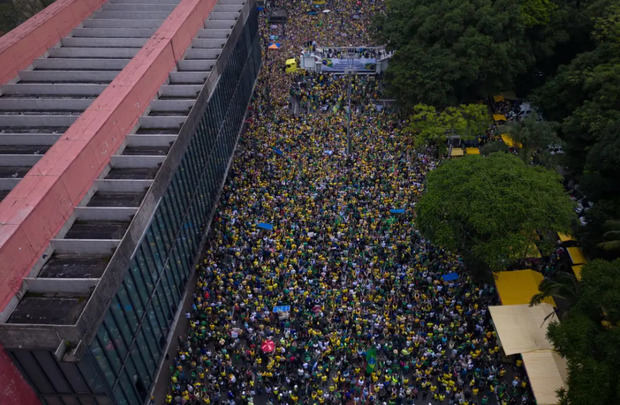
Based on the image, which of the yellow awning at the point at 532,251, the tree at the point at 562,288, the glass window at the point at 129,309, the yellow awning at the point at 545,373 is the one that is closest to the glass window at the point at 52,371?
the glass window at the point at 129,309

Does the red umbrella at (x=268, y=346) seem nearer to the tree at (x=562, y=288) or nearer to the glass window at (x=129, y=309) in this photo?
the glass window at (x=129, y=309)

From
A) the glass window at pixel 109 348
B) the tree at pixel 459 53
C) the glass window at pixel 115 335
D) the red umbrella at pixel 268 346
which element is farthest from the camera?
the tree at pixel 459 53

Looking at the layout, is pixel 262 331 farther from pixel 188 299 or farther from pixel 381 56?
pixel 381 56

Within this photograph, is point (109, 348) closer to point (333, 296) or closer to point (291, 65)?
point (333, 296)

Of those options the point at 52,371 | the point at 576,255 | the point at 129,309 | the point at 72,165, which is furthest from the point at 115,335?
the point at 576,255

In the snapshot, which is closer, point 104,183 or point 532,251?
point 104,183

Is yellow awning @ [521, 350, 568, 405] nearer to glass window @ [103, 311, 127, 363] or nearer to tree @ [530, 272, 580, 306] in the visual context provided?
tree @ [530, 272, 580, 306]
